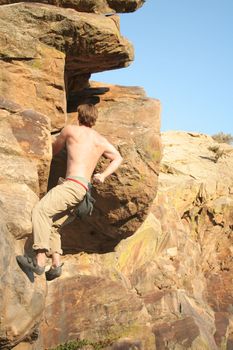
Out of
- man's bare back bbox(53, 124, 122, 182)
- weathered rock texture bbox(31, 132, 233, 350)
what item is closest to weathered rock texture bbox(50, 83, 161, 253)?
man's bare back bbox(53, 124, 122, 182)

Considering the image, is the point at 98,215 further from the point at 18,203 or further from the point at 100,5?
the point at 100,5

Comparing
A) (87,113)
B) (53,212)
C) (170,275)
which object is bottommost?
(170,275)

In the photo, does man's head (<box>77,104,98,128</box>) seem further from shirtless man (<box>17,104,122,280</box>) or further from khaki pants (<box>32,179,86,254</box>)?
khaki pants (<box>32,179,86,254</box>)

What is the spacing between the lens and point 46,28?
10.1 m

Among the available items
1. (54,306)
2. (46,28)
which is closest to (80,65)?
(46,28)

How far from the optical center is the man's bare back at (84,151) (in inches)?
305

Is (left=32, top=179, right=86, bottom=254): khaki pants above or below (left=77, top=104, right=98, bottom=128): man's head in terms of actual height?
below

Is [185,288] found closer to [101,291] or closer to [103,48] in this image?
[101,291]

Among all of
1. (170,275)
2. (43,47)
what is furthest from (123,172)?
(170,275)

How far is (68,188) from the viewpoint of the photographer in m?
7.36

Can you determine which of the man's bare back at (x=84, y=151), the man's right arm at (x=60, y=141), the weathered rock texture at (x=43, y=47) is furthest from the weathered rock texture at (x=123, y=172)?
the man's bare back at (x=84, y=151)

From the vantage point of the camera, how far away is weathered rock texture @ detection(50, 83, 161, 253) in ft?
34.2

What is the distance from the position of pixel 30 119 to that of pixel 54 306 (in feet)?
36.8

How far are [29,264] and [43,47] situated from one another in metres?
5.51
